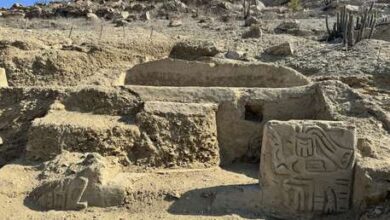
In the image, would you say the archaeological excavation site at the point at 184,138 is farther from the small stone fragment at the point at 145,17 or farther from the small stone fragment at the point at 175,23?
the small stone fragment at the point at 145,17

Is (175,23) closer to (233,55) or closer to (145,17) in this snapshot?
(145,17)

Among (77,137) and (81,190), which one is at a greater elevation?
(77,137)

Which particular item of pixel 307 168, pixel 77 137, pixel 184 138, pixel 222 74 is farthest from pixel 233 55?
pixel 307 168

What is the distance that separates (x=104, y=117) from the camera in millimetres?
7879

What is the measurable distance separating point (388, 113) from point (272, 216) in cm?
241

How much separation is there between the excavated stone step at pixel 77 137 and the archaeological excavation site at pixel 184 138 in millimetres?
12

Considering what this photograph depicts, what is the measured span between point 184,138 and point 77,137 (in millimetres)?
1258

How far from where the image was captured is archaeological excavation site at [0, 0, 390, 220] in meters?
6.45

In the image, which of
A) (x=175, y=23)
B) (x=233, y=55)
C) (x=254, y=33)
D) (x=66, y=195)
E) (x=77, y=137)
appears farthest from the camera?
(x=175, y=23)

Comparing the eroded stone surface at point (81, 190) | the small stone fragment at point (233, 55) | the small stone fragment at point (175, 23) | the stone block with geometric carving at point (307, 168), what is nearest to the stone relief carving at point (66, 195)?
the eroded stone surface at point (81, 190)

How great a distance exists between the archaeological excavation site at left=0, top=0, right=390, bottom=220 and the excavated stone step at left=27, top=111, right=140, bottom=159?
0.04 feet

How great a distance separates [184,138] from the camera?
25.0 feet

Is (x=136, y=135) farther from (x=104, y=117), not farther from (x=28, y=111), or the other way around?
(x=28, y=111)

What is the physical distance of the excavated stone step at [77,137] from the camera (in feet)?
24.2
